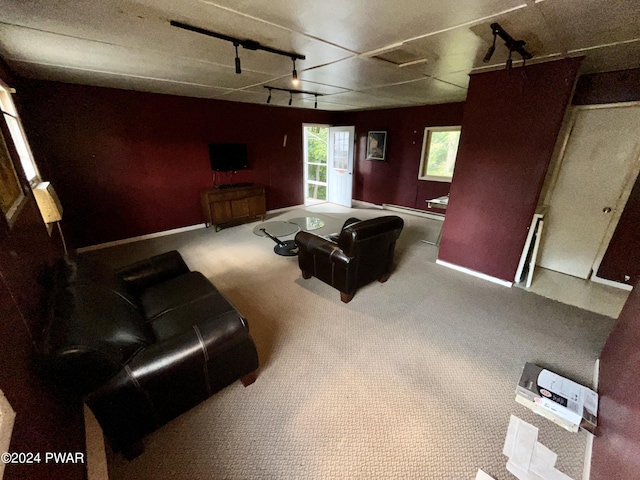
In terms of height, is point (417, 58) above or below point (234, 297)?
above

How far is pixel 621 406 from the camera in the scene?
1.19 metres

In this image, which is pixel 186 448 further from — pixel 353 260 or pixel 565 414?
pixel 565 414

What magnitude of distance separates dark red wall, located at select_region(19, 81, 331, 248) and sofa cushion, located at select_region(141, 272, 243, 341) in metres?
2.70

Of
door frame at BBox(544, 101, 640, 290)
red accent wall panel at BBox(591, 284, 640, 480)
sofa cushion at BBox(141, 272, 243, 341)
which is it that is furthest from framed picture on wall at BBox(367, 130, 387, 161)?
sofa cushion at BBox(141, 272, 243, 341)

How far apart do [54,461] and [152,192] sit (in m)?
3.97

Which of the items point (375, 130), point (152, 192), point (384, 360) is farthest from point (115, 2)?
point (375, 130)

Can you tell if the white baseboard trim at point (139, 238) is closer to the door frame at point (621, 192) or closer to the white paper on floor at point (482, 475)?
the white paper on floor at point (482, 475)

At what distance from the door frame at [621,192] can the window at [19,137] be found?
5.67 m

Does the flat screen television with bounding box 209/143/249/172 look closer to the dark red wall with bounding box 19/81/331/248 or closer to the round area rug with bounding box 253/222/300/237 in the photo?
the dark red wall with bounding box 19/81/331/248

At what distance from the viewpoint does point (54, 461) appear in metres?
0.93

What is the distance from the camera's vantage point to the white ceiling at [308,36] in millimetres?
1359

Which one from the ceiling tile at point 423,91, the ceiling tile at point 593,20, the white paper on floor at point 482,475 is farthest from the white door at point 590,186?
the white paper on floor at point 482,475

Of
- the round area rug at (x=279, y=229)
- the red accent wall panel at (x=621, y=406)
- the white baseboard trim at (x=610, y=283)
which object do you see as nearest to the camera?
the red accent wall panel at (x=621, y=406)

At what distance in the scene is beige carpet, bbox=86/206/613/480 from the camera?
129cm
